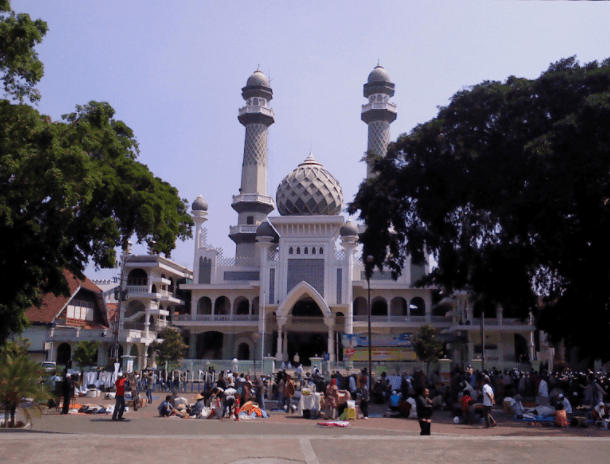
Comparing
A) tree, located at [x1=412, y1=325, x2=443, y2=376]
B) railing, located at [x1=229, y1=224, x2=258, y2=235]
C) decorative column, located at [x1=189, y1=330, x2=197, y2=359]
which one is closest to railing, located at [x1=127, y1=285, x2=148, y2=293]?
decorative column, located at [x1=189, y1=330, x2=197, y2=359]

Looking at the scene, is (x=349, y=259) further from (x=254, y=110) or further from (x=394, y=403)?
(x=394, y=403)

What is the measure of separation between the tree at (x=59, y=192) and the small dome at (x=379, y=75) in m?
46.3

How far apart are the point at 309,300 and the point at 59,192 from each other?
1389 inches

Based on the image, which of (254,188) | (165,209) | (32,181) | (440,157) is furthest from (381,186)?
(254,188)

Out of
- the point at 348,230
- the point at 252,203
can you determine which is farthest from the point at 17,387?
the point at 252,203

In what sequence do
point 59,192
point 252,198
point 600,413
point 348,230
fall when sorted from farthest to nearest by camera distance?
point 252,198, point 348,230, point 600,413, point 59,192

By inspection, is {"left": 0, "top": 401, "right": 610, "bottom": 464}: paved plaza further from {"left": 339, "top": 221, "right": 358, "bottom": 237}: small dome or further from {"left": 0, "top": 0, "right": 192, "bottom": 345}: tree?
{"left": 339, "top": 221, "right": 358, "bottom": 237}: small dome

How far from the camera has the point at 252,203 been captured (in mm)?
56500

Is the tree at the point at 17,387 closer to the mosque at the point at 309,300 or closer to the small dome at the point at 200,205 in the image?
the mosque at the point at 309,300

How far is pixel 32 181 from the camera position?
12266 mm

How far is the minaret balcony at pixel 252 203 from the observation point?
5647cm

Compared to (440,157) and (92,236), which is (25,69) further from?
(440,157)

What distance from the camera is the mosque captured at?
43.1 metres

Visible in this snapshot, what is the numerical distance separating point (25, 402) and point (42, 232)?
398cm
